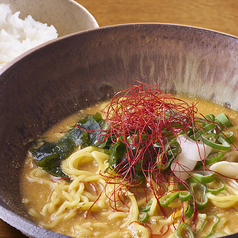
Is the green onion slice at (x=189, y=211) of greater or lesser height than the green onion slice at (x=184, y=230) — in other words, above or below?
above

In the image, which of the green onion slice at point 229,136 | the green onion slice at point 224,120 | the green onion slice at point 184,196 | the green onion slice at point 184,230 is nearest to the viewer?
the green onion slice at point 184,230

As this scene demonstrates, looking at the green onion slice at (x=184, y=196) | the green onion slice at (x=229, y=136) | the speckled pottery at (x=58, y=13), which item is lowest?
the green onion slice at (x=184, y=196)

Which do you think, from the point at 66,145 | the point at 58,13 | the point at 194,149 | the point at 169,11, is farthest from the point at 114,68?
the point at 169,11

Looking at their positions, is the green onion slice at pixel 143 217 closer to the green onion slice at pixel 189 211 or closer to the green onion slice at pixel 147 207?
the green onion slice at pixel 147 207

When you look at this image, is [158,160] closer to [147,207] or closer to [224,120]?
[147,207]

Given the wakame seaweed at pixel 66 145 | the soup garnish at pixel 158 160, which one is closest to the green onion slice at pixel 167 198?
the soup garnish at pixel 158 160

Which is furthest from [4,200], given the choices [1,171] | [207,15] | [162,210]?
[207,15]

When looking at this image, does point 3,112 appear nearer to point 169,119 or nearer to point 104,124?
point 104,124
